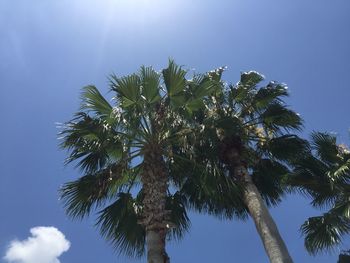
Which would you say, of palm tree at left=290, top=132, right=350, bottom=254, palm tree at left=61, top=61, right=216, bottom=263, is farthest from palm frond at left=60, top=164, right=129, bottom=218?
palm tree at left=290, top=132, right=350, bottom=254

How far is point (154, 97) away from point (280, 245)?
4.88 m

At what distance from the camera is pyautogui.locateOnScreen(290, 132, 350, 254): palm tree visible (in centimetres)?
1149

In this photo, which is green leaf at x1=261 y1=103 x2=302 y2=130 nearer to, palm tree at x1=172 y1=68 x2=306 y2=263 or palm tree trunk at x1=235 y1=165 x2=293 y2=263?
palm tree at x1=172 y1=68 x2=306 y2=263

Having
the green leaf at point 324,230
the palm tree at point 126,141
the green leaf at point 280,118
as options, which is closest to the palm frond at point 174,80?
the palm tree at point 126,141

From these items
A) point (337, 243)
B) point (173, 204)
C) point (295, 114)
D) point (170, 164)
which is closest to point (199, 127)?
point (170, 164)

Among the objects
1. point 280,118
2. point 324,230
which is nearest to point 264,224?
point 324,230

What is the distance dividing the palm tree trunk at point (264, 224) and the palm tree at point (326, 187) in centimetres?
101

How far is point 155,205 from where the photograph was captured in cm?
1084

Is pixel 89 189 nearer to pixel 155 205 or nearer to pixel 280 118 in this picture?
pixel 155 205

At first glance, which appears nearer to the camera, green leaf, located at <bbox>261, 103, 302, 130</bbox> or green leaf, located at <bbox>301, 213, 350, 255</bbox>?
green leaf, located at <bbox>301, 213, 350, 255</bbox>

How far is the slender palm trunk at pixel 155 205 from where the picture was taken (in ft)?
33.2

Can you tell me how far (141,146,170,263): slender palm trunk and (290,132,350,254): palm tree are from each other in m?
3.54

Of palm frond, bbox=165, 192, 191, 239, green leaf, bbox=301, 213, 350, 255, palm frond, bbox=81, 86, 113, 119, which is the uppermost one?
palm frond, bbox=81, 86, 113, 119

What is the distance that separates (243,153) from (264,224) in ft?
8.88
